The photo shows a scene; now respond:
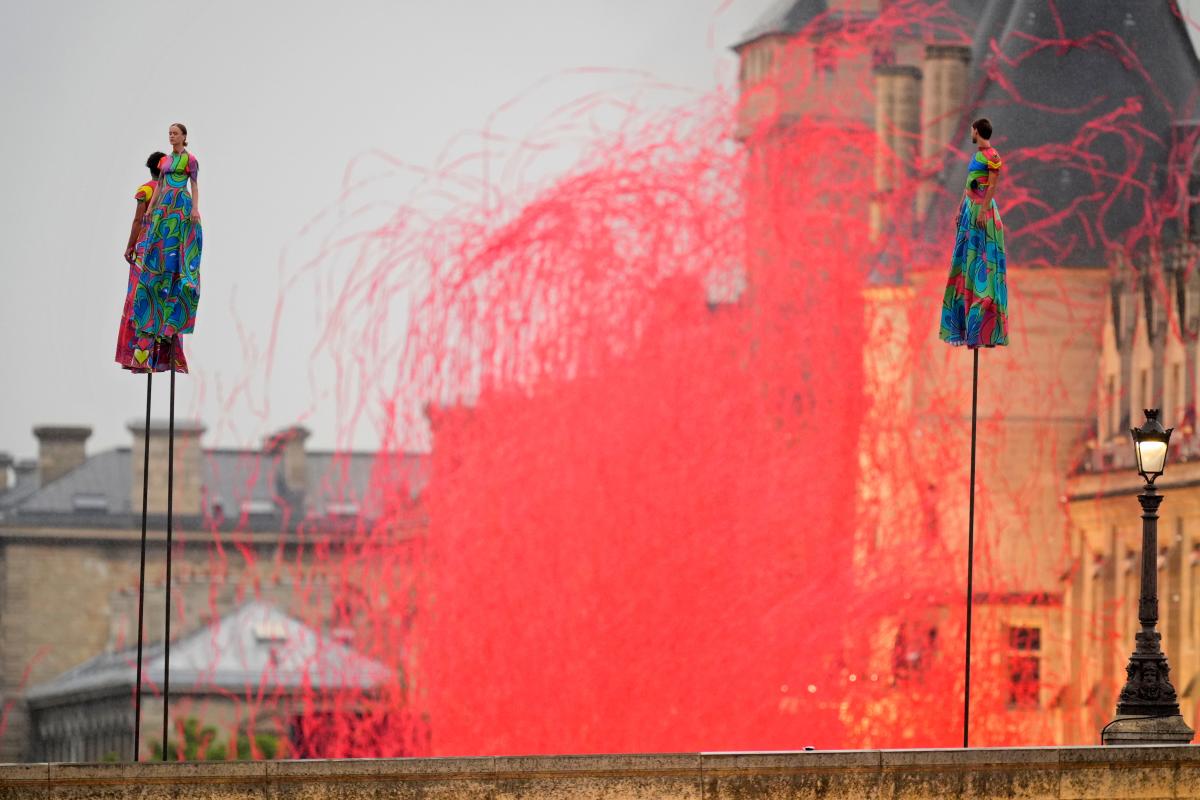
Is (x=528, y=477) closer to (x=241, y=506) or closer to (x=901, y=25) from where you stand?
(x=901, y=25)

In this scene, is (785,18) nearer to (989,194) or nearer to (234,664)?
(234,664)

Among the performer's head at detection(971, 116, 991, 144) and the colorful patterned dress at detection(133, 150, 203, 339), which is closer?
the colorful patterned dress at detection(133, 150, 203, 339)

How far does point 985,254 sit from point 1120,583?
3391cm

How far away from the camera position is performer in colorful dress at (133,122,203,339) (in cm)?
2297

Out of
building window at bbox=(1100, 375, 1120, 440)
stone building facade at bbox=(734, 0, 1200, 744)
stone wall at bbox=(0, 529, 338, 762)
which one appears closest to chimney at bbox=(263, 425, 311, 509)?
stone wall at bbox=(0, 529, 338, 762)

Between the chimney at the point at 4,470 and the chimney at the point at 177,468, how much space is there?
22.9 ft

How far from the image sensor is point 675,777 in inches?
822

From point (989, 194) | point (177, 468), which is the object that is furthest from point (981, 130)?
point (177, 468)

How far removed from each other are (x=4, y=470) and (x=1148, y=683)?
111700 millimetres

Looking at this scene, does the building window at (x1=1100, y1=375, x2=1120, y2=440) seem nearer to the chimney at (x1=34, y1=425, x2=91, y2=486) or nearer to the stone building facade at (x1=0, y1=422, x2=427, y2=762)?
the stone building facade at (x1=0, y1=422, x2=427, y2=762)

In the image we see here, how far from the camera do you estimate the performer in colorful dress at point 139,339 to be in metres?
23.0

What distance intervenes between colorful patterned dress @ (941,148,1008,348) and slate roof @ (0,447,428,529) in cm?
9582

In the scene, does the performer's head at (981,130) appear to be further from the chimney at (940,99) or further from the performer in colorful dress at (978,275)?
the chimney at (940,99)

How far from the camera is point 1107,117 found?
62.5 m
